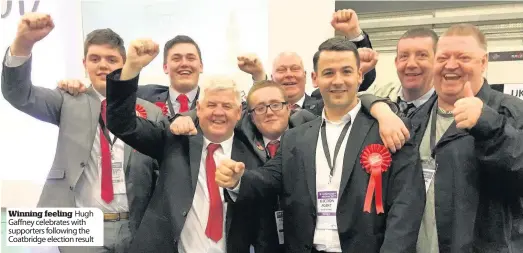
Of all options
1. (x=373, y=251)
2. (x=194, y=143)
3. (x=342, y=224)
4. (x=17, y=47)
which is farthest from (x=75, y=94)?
(x=373, y=251)

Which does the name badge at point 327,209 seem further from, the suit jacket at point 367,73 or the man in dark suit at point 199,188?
the suit jacket at point 367,73

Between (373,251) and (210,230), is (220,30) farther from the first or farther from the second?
(373,251)

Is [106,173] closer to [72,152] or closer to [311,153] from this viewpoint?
[72,152]

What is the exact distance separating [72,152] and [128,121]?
358 mm

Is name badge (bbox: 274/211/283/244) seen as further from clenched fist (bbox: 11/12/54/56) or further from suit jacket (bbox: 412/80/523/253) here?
clenched fist (bbox: 11/12/54/56)

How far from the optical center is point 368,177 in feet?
4.54

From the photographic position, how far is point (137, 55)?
135 cm

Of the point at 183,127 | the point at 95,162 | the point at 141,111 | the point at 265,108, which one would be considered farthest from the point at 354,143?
the point at 95,162

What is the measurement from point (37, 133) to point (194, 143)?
1.24 meters

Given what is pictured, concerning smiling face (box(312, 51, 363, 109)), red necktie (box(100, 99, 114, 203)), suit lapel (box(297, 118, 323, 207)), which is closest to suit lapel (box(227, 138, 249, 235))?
suit lapel (box(297, 118, 323, 207))

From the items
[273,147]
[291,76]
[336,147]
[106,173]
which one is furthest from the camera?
[291,76]

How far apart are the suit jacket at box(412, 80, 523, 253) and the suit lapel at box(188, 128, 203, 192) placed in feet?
2.59

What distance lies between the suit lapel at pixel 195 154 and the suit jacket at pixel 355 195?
18 cm

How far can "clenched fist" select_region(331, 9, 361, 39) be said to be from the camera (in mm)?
1809
